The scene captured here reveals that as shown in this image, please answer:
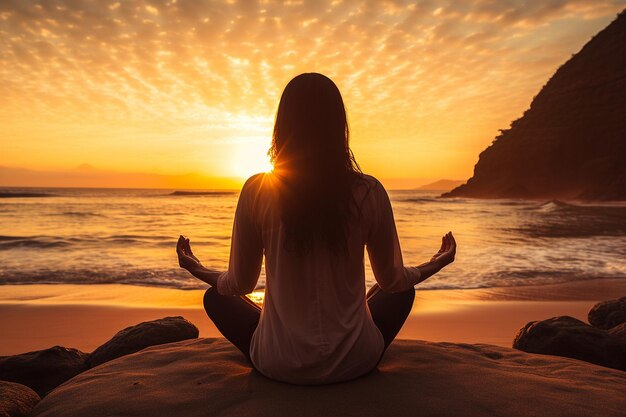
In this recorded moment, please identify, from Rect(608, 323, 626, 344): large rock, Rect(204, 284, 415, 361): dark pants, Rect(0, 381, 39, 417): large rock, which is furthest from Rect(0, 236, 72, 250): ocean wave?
Rect(608, 323, 626, 344): large rock

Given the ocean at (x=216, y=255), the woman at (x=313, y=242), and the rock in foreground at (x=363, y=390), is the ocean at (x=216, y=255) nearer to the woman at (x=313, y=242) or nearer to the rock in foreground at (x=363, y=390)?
the rock in foreground at (x=363, y=390)

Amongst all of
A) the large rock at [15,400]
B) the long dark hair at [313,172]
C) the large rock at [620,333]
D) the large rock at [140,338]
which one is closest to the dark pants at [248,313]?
the long dark hair at [313,172]

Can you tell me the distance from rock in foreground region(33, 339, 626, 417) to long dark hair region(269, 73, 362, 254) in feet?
2.64

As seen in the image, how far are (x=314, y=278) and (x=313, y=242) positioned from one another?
8.0 inches

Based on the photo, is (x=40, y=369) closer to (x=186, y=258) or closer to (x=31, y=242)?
(x=186, y=258)

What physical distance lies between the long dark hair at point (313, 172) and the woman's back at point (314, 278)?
57 mm

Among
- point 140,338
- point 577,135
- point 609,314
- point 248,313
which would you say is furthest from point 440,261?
point 577,135

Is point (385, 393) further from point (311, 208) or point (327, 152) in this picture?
point (327, 152)

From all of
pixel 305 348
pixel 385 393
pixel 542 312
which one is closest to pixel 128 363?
pixel 305 348

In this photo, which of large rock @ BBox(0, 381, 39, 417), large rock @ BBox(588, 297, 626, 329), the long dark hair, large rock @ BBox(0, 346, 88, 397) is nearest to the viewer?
the long dark hair

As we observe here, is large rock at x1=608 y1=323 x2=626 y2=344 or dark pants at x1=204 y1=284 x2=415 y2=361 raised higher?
dark pants at x1=204 y1=284 x2=415 y2=361

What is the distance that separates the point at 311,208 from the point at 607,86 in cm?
6873

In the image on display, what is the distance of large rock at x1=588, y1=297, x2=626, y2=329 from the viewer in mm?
4910

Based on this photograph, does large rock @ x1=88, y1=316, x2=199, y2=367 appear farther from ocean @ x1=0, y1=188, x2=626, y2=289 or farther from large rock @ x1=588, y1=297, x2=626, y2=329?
large rock @ x1=588, y1=297, x2=626, y2=329
